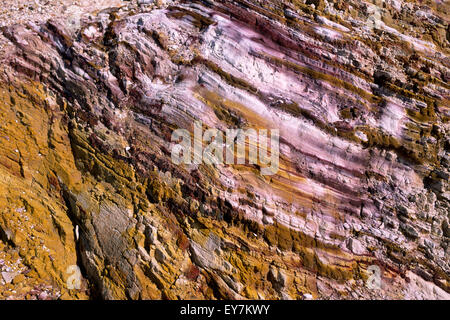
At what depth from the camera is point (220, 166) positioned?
736 cm

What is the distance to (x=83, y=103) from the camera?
7.89 metres

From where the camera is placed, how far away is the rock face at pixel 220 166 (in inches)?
285

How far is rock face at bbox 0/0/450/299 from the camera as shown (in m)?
7.25

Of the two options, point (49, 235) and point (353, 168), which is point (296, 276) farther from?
point (49, 235)

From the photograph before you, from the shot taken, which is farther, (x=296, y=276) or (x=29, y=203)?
(x=29, y=203)

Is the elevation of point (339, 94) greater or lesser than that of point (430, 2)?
lesser

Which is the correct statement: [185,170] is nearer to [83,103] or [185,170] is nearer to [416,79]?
[83,103]

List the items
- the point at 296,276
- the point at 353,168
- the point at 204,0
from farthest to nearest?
the point at 204,0 < the point at 353,168 < the point at 296,276

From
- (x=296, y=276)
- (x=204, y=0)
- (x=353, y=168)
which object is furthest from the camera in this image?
(x=204, y=0)

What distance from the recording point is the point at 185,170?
7418mm

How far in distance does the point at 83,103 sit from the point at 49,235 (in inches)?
140

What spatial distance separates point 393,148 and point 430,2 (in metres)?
5.23

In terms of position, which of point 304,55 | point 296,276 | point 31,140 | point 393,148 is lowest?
point 296,276

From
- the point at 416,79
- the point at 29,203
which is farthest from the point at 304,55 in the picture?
the point at 29,203
